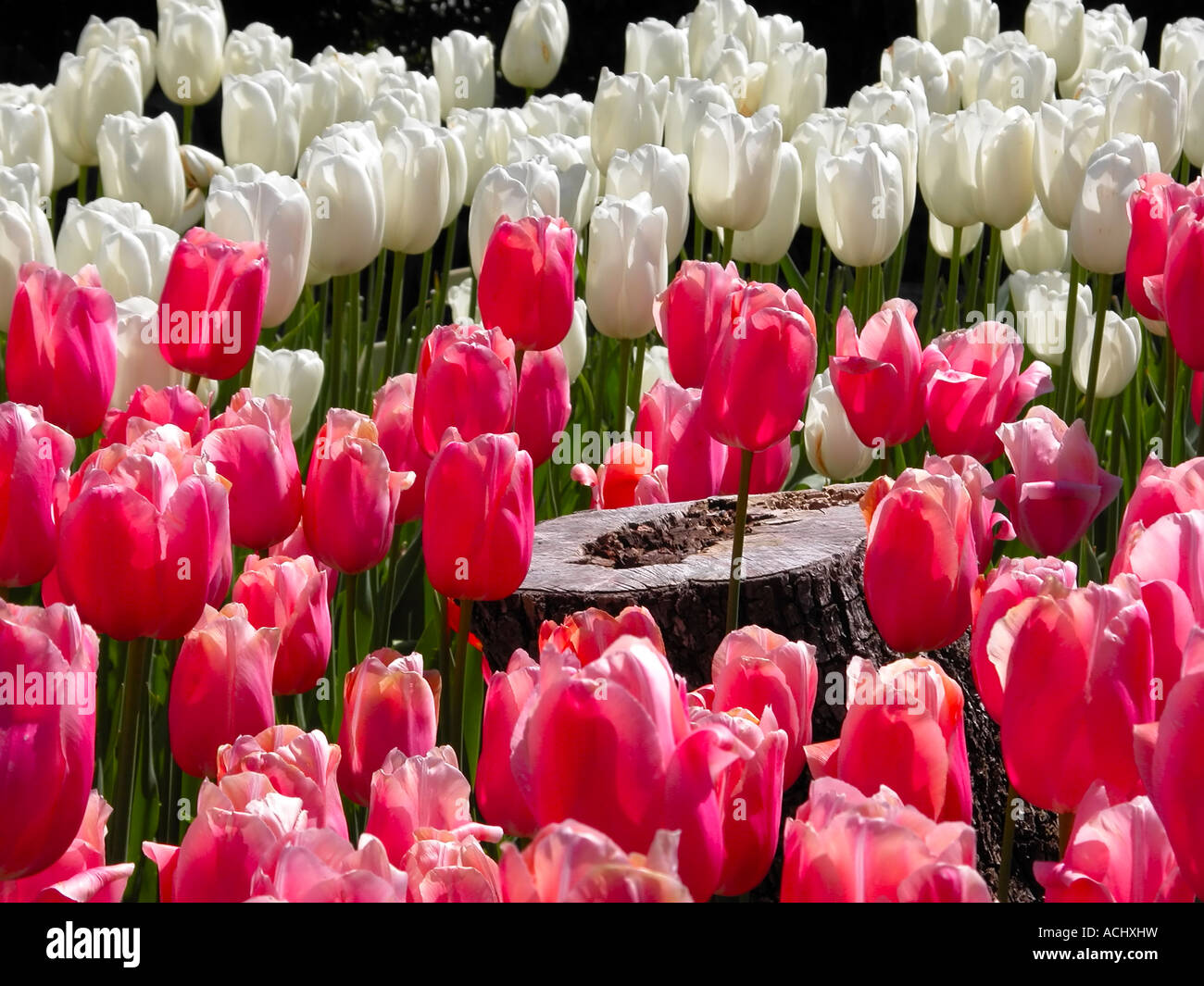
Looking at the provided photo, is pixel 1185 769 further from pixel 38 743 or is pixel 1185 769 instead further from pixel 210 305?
pixel 210 305

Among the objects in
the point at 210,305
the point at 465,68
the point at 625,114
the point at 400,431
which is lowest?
the point at 400,431

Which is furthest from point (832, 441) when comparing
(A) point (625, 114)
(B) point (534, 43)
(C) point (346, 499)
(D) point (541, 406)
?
(B) point (534, 43)

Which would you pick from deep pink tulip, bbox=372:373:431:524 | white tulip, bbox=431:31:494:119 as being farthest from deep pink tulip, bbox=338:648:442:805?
white tulip, bbox=431:31:494:119

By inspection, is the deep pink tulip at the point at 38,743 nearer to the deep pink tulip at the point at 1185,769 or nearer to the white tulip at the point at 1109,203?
the deep pink tulip at the point at 1185,769

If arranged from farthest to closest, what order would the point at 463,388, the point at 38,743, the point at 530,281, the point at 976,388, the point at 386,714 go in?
the point at 530,281 < the point at 976,388 < the point at 463,388 < the point at 386,714 < the point at 38,743

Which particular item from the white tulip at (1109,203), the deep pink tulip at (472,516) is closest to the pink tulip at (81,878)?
the deep pink tulip at (472,516)

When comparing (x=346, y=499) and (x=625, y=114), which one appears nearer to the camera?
(x=346, y=499)

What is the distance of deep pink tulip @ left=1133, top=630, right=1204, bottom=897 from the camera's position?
755 mm

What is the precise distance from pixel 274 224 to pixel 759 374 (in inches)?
42.8

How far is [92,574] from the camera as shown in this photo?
1.22m

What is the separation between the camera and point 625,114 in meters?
3.32

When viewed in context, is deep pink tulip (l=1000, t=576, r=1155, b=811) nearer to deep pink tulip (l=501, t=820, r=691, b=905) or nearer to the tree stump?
deep pink tulip (l=501, t=820, r=691, b=905)

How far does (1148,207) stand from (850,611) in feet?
2.37
